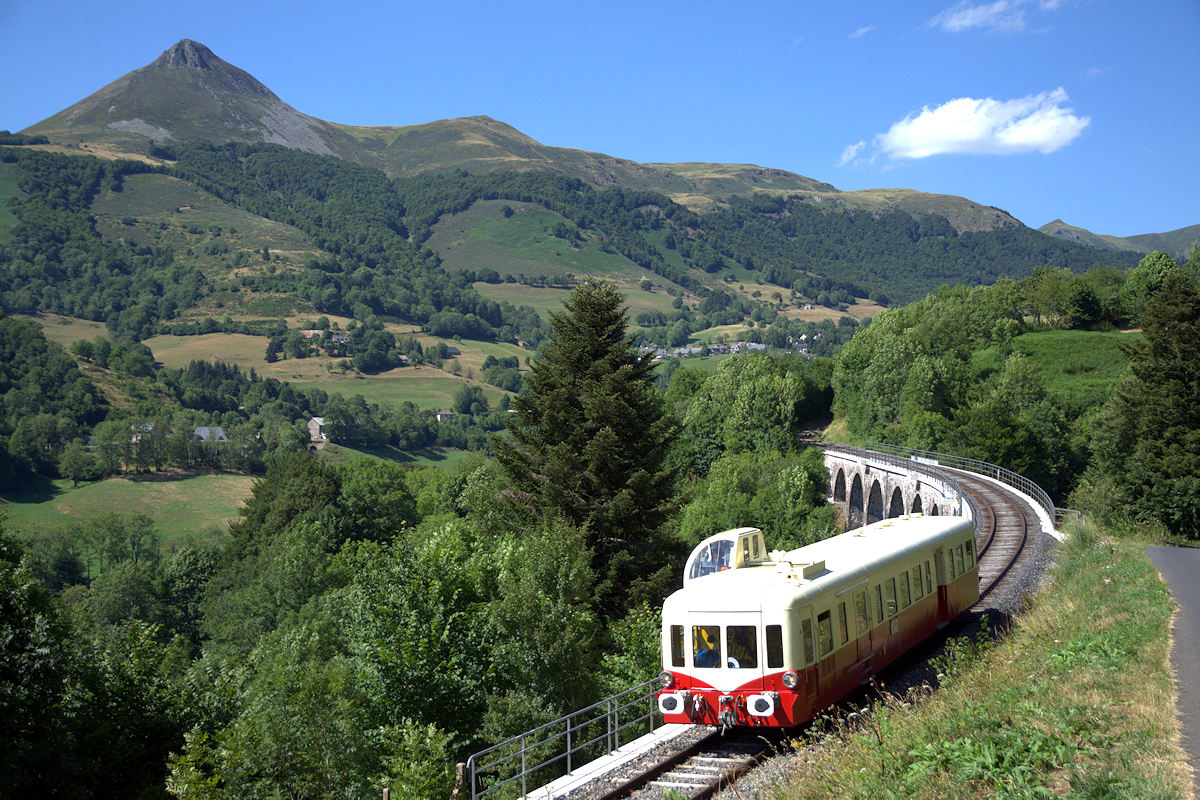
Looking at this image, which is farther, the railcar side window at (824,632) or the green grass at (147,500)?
the green grass at (147,500)

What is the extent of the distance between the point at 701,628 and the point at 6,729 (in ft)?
44.2

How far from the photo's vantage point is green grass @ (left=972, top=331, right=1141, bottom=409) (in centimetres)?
8638

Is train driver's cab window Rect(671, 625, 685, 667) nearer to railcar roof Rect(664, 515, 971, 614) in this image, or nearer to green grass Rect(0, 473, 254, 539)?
railcar roof Rect(664, 515, 971, 614)

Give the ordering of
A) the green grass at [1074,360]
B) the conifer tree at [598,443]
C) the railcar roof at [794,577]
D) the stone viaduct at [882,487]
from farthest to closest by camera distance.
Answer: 1. the green grass at [1074,360]
2. the stone viaduct at [882,487]
3. the conifer tree at [598,443]
4. the railcar roof at [794,577]

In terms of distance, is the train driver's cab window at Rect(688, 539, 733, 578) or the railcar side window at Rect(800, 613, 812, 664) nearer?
the railcar side window at Rect(800, 613, 812, 664)

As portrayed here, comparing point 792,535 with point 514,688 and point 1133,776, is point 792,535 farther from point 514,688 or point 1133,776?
point 1133,776

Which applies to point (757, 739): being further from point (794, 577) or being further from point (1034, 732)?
point (1034, 732)

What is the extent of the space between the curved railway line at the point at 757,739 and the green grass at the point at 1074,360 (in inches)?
1932

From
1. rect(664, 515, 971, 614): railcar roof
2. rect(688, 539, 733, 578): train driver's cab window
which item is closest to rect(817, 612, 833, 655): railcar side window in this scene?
rect(664, 515, 971, 614): railcar roof

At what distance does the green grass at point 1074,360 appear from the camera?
86.4m

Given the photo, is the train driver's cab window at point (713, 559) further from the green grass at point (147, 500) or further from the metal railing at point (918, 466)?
the green grass at point (147, 500)

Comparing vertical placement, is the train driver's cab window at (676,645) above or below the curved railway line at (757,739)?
above

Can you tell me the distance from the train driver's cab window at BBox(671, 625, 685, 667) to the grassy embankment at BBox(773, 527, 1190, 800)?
2.60m

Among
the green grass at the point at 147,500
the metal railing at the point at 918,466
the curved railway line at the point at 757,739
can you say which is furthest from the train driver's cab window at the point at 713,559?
the green grass at the point at 147,500
